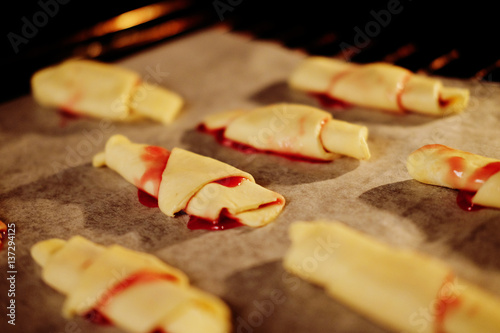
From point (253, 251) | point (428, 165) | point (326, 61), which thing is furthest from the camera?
point (326, 61)

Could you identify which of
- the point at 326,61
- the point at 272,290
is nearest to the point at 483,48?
the point at 326,61

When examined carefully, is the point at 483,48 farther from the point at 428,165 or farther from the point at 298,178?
the point at 298,178

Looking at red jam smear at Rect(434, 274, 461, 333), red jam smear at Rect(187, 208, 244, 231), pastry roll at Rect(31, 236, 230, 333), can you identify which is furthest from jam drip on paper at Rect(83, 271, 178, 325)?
red jam smear at Rect(434, 274, 461, 333)

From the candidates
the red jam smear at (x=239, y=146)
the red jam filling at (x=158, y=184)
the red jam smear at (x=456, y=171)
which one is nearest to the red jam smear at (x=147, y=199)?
the red jam filling at (x=158, y=184)

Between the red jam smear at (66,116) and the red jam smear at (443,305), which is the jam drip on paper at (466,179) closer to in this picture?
the red jam smear at (443,305)

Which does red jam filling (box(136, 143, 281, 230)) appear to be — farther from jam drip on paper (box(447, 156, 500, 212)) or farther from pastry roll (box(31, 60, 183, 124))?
jam drip on paper (box(447, 156, 500, 212))
